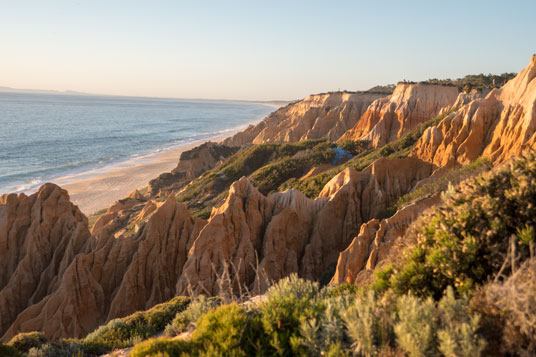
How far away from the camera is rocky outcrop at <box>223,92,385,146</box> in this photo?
68.7 meters

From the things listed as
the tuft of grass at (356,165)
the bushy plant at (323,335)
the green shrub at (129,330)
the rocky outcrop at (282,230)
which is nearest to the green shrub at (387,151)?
the tuft of grass at (356,165)

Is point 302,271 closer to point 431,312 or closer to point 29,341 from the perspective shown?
point 29,341

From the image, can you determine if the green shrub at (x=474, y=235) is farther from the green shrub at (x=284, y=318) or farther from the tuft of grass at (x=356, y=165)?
the tuft of grass at (x=356, y=165)

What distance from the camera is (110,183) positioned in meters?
60.0

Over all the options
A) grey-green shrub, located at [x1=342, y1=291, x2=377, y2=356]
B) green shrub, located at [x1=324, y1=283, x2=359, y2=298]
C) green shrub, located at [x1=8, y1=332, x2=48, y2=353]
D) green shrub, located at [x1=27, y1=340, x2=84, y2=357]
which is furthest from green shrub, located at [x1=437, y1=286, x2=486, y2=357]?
green shrub, located at [x1=8, y1=332, x2=48, y2=353]

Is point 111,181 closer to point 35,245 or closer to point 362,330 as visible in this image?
point 35,245

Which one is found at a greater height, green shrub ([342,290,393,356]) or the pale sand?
green shrub ([342,290,393,356])

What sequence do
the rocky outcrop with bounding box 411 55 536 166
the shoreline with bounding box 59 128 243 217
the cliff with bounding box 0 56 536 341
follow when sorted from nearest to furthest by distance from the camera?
the cliff with bounding box 0 56 536 341
the rocky outcrop with bounding box 411 55 536 166
the shoreline with bounding box 59 128 243 217

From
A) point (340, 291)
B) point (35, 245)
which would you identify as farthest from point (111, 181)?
point (340, 291)

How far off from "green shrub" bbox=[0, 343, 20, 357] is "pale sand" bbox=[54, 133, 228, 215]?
128 feet

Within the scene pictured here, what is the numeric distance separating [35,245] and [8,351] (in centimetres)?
1226

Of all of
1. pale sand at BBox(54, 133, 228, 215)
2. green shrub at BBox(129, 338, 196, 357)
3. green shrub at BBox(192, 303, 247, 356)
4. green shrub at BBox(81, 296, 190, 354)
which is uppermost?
green shrub at BBox(192, 303, 247, 356)

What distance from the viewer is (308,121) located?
242ft

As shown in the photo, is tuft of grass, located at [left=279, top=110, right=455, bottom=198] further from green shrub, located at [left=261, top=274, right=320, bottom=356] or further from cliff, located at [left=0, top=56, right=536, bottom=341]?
green shrub, located at [left=261, top=274, right=320, bottom=356]
